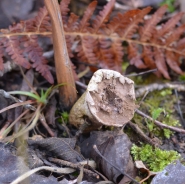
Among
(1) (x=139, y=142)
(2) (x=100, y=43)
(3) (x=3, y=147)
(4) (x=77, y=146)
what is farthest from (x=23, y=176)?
(2) (x=100, y=43)

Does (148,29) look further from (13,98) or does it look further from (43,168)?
(43,168)

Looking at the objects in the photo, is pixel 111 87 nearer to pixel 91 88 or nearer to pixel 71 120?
pixel 91 88

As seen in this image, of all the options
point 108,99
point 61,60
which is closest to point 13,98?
point 61,60

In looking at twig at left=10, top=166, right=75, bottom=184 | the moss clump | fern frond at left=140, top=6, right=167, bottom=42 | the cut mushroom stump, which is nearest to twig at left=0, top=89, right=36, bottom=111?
the cut mushroom stump

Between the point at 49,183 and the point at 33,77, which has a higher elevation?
the point at 33,77

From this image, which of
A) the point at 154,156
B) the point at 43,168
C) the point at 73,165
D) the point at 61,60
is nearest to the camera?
the point at 43,168
